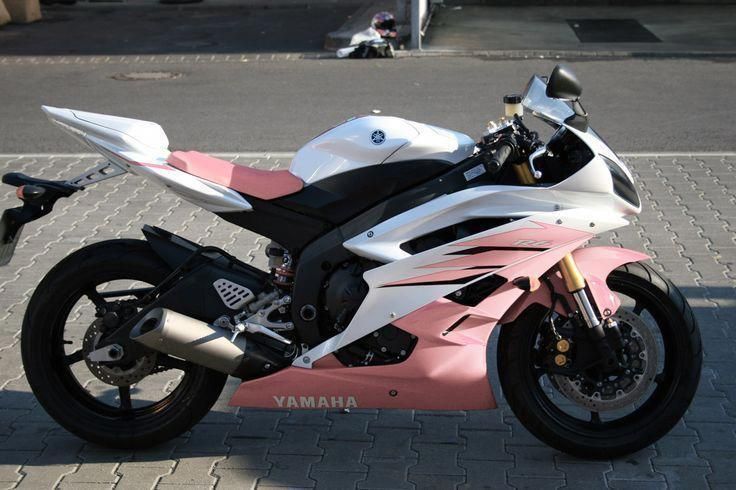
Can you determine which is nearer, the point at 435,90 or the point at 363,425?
the point at 363,425

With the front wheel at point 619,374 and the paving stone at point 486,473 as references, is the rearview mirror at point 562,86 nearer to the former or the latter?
the front wheel at point 619,374

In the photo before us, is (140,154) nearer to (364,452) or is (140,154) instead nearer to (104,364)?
(104,364)

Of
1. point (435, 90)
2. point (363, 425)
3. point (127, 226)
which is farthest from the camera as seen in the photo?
point (435, 90)

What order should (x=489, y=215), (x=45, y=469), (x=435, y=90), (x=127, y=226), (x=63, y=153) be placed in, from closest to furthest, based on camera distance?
1. (x=489, y=215)
2. (x=45, y=469)
3. (x=127, y=226)
4. (x=63, y=153)
5. (x=435, y=90)

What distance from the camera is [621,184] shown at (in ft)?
14.0

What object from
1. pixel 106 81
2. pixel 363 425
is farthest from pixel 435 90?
pixel 363 425

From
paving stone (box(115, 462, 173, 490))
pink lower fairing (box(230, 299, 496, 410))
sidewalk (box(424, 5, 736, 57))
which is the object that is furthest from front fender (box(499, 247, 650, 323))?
sidewalk (box(424, 5, 736, 57))

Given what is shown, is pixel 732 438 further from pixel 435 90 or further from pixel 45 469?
pixel 435 90

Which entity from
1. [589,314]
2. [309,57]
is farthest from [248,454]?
[309,57]

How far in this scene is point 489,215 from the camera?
417 cm

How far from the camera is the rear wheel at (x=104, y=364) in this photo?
4.43 m

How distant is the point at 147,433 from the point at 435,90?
8543 millimetres

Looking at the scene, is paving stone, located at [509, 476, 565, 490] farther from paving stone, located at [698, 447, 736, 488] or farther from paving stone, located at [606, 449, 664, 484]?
paving stone, located at [698, 447, 736, 488]

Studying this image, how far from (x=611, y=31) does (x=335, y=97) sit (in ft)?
19.2
